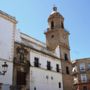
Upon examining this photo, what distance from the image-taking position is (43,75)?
3052 centimetres

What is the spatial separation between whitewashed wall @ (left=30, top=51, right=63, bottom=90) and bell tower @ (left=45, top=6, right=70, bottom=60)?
3671 mm

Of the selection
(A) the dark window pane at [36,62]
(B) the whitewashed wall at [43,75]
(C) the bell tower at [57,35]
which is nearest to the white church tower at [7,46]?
(B) the whitewashed wall at [43,75]

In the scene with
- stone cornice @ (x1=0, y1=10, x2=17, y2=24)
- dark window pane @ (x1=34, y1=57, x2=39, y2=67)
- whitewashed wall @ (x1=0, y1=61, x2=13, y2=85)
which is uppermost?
stone cornice @ (x1=0, y1=10, x2=17, y2=24)

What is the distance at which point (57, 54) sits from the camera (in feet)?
120

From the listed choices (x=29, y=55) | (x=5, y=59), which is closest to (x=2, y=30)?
(x=5, y=59)

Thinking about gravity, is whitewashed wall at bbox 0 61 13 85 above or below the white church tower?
below

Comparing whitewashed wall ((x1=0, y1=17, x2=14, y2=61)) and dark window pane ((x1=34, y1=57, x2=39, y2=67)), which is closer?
whitewashed wall ((x1=0, y1=17, x2=14, y2=61))

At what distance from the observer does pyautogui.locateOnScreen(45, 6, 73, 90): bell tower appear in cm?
3662

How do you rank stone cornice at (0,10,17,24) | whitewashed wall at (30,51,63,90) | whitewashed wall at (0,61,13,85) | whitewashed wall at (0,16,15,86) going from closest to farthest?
whitewashed wall at (0,61,13,85) < whitewashed wall at (0,16,15,86) < stone cornice at (0,10,17,24) < whitewashed wall at (30,51,63,90)

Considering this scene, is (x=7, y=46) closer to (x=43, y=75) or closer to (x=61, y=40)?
(x=43, y=75)

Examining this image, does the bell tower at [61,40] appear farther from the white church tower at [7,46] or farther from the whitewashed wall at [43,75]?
the white church tower at [7,46]

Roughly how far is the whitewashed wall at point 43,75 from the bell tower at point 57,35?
3671 millimetres

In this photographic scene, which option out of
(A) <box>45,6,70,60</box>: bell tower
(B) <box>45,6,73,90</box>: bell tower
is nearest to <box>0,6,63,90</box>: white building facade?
(B) <box>45,6,73,90</box>: bell tower

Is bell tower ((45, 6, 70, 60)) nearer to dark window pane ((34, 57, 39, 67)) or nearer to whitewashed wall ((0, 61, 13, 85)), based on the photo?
dark window pane ((34, 57, 39, 67))
